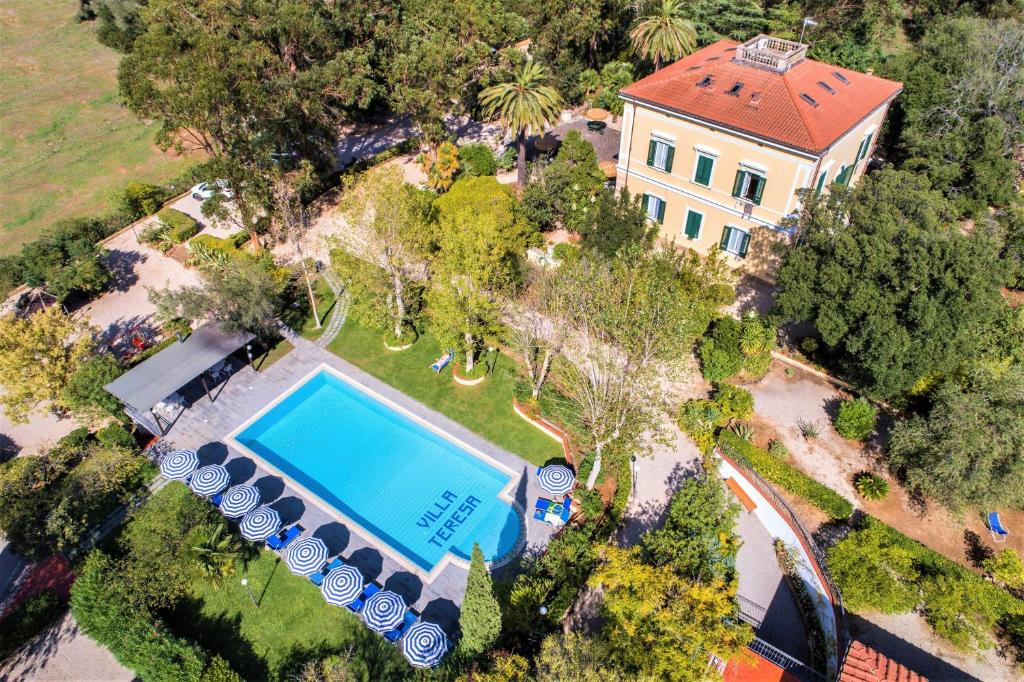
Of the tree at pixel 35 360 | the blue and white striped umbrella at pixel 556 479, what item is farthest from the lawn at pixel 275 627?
the tree at pixel 35 360

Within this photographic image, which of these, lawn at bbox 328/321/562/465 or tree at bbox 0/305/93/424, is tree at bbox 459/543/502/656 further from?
tree at bbox 0/305/93/424

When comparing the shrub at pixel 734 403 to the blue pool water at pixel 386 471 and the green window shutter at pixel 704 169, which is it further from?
the green window shutter at pixel 704 169

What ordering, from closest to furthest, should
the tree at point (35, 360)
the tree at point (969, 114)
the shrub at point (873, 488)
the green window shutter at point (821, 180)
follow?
1. the shrub at point (873, 488)
2. the tree at point (35, 360)
3. the green window shutter at point (821, 180)
4. the tree at point (969, 114)

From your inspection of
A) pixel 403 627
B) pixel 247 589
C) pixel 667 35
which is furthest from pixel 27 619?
pixel 667 35

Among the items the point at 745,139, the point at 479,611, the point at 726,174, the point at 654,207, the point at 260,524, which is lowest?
the point at 260,524

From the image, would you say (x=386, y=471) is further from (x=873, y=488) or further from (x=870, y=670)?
(x=873, y=488)
